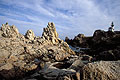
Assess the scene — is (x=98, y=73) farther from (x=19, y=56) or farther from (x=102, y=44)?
(x=102, y=44)

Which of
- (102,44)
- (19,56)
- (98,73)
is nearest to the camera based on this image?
(98,73)

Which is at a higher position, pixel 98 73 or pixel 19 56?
pixel 98 73

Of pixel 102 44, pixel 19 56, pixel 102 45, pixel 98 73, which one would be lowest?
pixel 19 56

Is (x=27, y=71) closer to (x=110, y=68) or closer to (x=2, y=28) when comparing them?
(x=110, y=68)

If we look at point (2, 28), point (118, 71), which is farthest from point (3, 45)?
point (118, 71)

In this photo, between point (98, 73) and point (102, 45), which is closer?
point (98, 73)

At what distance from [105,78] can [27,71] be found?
890cm

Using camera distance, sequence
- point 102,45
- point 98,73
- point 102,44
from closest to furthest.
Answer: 1. point 98,73
2. point 102,45
3. point 102,44

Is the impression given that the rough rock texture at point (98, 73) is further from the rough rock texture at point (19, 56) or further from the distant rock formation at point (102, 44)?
the distant rock formation at point (102, 44)

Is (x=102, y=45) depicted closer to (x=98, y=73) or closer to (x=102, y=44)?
(x=102, y=44)

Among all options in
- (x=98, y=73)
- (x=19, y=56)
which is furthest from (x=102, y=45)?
(x=98, y=73)

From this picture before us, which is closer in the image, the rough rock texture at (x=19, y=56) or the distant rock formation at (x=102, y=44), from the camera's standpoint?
the rough rock texture at (x=19, y=56)

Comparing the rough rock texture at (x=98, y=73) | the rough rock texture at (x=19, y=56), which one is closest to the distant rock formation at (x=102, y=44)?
the rough rock texture at (x=98, y=73)

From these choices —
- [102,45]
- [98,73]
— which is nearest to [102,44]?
[102,45]
